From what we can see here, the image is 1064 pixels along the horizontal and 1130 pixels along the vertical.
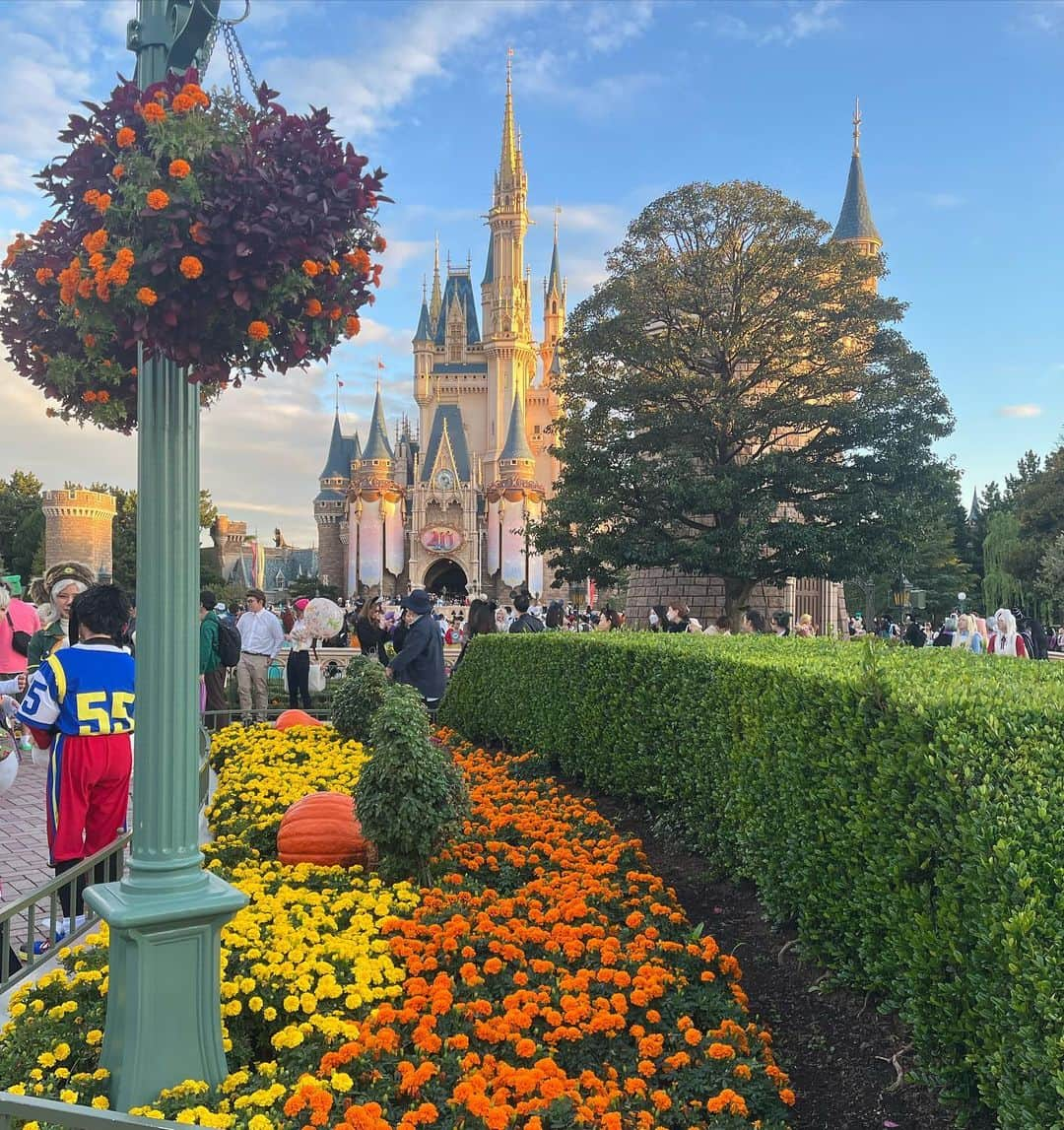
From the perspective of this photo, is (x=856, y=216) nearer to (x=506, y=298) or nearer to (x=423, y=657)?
(x=423, y=657)

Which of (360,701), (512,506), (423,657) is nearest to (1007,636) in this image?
(423,657)

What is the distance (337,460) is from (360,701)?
73309 mm

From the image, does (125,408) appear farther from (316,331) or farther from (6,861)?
(6,861)

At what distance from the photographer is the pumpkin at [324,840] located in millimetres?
5832

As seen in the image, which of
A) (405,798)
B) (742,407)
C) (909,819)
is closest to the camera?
(909,819)

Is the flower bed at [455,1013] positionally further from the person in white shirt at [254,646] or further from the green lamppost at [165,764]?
the person in white shirt at [254,646]

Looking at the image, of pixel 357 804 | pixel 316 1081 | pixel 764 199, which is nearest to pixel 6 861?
pixel 357 804

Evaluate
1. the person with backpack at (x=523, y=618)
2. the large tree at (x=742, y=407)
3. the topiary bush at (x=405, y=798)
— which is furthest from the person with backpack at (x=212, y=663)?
the large tree at (x=742, y=407)

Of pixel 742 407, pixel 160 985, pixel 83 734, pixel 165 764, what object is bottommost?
pixel 160 985

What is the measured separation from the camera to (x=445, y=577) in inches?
3014

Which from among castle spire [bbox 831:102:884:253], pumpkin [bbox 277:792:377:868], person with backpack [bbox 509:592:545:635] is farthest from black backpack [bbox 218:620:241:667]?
castle spire [bbox 831:102:884:253]

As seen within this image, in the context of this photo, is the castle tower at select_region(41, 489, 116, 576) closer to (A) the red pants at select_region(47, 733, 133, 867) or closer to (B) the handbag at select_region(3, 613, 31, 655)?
(B) the handbag at select_region(3, 613, 31, 655)

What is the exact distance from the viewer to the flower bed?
3.27 meters

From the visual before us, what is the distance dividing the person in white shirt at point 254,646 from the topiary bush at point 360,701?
7.09ft
